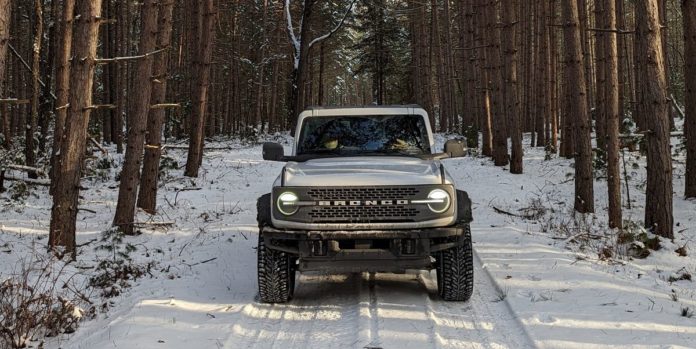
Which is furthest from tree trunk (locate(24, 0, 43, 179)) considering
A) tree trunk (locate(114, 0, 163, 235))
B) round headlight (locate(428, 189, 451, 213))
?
round headlight (locate(428, 189, 451, 213))

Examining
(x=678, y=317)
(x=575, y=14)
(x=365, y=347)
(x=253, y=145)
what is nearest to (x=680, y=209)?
(x=575, y=14)

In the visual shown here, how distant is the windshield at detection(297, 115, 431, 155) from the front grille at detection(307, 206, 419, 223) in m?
1.53

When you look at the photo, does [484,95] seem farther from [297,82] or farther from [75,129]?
[75,129]

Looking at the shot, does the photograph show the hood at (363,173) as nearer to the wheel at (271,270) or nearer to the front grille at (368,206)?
the front grille at (368,206)

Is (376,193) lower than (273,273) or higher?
higher

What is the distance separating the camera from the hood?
16.9 feet

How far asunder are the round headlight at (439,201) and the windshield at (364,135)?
1446 millimetres

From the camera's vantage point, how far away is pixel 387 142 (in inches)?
263

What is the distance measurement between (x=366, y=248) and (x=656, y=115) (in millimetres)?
5420

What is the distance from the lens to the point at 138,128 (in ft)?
29.8

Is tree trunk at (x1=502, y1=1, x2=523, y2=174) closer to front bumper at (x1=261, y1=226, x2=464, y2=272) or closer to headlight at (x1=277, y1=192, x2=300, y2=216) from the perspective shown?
front bumper at (x1=261, y1=226, x2=464, y2=272)

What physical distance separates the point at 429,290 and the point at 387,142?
188cm

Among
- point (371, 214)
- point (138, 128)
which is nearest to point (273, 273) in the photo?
point (371, 214)

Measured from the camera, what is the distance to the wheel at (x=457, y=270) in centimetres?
540
